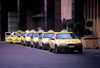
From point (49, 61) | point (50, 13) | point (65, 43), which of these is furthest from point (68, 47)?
point (50, 13)

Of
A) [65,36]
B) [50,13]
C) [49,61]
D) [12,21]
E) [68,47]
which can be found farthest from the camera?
[12,21]

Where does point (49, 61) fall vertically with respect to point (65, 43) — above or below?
below

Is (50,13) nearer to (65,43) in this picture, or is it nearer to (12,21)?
(12,21)

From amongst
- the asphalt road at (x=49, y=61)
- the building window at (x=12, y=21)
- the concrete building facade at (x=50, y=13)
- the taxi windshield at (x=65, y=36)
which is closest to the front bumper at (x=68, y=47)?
the taxi windshield at (x=65, y=36)

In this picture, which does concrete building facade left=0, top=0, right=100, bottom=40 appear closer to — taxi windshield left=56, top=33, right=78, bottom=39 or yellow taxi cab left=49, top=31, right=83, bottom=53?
taxi windshield left=56, top=33, right=78, bottom=39

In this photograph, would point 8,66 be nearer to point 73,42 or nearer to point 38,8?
point 73,42

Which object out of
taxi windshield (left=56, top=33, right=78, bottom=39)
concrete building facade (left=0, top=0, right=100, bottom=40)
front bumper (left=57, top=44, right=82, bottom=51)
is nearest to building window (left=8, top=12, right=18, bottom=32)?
concrete building facade (left=0, top=0, right=100, bottom=40)

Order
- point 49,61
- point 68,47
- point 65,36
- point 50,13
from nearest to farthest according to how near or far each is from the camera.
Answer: point 49,61 → point 68,47 → point 65,36 → point 50,13

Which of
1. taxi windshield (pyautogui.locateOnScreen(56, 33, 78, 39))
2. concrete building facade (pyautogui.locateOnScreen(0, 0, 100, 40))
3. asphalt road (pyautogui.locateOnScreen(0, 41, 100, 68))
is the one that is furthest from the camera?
concrete building facade (pyautogui.locateOnScreen(0, 0, 100, 40))

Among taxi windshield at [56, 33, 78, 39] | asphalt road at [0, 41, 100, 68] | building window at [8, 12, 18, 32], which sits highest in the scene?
building window at [8, 12, 18, 32]

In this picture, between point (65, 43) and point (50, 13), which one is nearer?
point (65, 43)

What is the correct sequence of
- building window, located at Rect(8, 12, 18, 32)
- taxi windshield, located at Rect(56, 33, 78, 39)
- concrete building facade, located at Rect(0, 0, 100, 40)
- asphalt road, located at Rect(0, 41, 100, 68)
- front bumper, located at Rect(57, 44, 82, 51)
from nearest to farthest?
1. asphalt road, located at Rect(0, 41, 100, 68)
2. front bumper, located at Rect(57, 44, 82, 51)
3. taxi windshield, located at Rect(56, 33, 78, 39)
4. concrete building facade, located at Rect(0, 0, 100, 40)
5. building window, located at Rect(8, 12, 18, 32)

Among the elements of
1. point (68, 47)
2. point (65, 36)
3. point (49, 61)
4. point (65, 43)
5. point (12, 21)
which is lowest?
point (49, 61)

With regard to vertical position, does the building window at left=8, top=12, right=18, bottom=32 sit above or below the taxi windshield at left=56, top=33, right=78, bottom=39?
above
